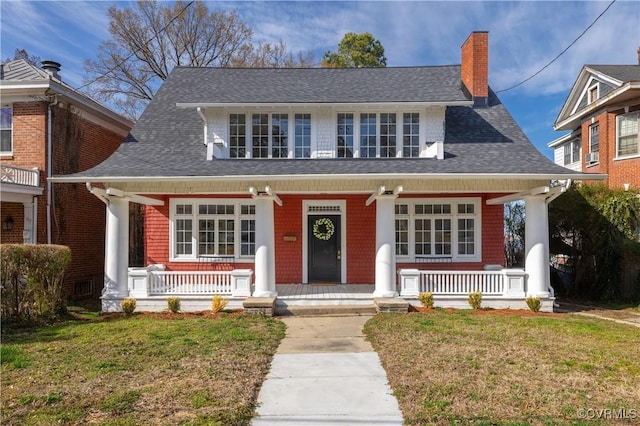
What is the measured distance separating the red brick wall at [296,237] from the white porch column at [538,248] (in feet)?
7.59

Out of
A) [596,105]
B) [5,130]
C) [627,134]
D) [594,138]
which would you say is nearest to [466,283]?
[627,134]

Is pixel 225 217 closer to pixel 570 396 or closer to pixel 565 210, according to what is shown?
pixel 570 396

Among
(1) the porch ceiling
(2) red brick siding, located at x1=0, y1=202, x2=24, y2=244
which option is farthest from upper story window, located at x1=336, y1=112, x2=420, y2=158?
(2) red brick siding, located at x1=0, y1=202, x2=24, y2=244

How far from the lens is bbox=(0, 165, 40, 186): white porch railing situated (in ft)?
35.9

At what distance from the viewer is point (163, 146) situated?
1162 cm

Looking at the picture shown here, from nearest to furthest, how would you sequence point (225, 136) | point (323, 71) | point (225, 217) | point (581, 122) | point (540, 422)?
point (540, 422)
point (225, 136)
point (225, 217)
point (323, 71)
point (581, 122)

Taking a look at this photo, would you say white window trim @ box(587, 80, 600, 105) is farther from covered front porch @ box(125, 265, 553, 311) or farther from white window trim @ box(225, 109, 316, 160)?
white window trim @ box(225, 109, 316, 160)

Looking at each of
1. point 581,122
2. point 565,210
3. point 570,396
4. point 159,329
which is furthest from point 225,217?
point 581,122

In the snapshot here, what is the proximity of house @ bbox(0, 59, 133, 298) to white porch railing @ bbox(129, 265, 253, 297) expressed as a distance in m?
3.71

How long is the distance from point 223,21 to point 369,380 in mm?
24197

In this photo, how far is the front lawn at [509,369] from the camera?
4.22 metres

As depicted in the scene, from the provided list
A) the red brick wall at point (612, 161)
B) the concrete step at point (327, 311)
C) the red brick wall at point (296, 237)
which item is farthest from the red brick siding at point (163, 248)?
the red brick wall at point (612, 161)

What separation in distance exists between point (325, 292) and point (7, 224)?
977 centimetres

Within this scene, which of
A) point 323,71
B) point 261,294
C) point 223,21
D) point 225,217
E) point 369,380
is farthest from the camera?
point 223,21
